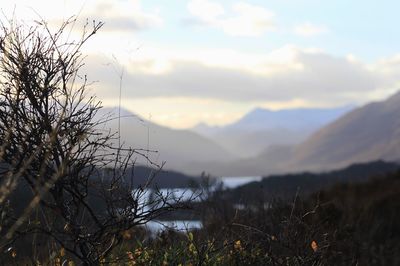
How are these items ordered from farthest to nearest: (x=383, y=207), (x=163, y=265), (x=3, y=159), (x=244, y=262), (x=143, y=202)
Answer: (x=383, y=207), (x=244, y=262), (x=163, y=265), (x=143, y=202), (x=3, y=159)

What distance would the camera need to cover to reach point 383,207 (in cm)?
1611

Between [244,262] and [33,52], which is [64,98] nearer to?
[33,52]

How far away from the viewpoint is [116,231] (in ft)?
17.8

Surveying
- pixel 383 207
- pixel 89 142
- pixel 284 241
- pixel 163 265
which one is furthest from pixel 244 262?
pixel 383 207

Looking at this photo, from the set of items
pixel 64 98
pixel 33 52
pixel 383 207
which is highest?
pixel 33 52

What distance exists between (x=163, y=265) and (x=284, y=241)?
136cm

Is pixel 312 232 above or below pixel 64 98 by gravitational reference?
below

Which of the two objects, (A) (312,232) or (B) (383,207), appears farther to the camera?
(B) (383,207)

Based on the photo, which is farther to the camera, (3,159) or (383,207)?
(383,207)

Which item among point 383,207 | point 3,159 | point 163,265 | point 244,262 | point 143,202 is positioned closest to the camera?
point 3,159

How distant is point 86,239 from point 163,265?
111 cm

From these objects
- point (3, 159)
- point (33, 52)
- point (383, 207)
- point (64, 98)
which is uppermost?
point (33, 52)

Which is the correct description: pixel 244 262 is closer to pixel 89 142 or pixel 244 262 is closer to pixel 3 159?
pixel 89 142

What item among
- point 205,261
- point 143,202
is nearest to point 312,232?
point 205,261
